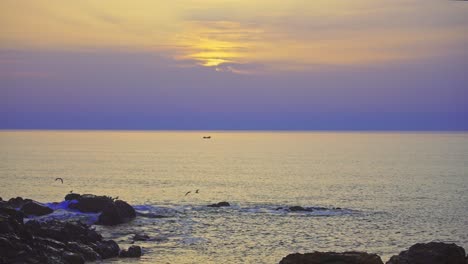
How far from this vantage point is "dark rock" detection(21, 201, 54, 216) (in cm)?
5300

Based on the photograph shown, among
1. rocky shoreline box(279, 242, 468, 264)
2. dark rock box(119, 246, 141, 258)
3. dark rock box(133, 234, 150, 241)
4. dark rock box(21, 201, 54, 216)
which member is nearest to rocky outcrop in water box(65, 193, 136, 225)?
dark rock box(21, 201, 54, 216)

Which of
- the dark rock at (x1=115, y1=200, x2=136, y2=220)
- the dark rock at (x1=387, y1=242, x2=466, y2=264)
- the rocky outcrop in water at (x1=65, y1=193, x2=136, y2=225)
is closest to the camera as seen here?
the dark rock at (x1=387, y1=242, x2=466, y2=264)

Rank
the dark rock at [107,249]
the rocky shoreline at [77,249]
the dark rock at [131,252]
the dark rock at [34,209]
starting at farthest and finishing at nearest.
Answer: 1. the dark rock at [34,209]
2. the dark rock at [131,252]
3. the dark rock at [107,249]
4. the rocky shoreline at [77,249]

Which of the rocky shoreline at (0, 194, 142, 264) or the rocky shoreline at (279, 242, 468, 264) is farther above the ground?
the rocky shoreline at (279, 242, 468, 264)

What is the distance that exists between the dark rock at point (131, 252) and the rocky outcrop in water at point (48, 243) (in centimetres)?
50

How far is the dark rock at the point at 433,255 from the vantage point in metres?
27.1

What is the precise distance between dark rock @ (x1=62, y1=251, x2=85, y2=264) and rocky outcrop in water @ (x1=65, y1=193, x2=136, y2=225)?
15.7 m

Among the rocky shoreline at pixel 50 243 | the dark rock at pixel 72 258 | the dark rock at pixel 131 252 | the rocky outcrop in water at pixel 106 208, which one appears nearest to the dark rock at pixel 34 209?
the rocky outcrop in water at pixel 106 208

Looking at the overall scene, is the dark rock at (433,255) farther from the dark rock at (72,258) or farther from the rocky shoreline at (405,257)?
the dark rock at (72,258)

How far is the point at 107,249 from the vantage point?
3847 centimetres

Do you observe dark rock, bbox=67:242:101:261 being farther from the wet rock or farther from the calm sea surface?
the calm sea surface

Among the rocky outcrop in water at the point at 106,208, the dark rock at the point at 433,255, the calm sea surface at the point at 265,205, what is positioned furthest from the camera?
the rocky outcrop in water at the point at 106,208

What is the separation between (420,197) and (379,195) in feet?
17.3

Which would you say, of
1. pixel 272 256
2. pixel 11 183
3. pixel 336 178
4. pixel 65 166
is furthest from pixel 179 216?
pixel 65 166
